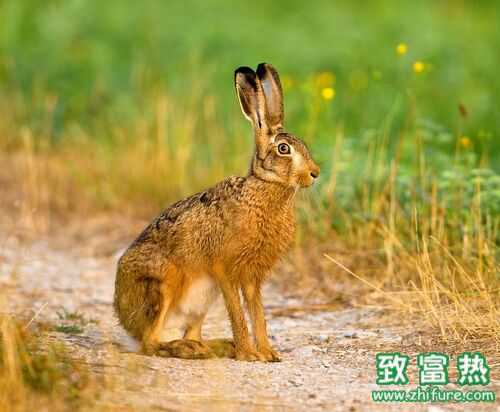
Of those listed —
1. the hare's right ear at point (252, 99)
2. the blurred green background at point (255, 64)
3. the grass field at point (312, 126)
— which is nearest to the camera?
the hare's right ear at point (252, 99)

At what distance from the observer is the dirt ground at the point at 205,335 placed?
4.75 metres

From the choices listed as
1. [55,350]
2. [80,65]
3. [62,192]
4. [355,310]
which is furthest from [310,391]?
[80,65]

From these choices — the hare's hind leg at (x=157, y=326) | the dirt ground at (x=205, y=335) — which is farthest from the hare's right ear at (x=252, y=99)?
the dirt ground at (x=205, y=335)

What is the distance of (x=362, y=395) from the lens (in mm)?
4934

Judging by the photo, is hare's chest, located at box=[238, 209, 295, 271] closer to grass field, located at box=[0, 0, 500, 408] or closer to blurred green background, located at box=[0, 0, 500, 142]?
grass field, located at box=[0, 0, 500, 408]

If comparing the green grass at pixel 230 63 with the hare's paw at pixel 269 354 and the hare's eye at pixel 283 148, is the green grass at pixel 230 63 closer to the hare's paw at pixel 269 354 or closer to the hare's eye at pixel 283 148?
the hare's eye at pixel 283 148

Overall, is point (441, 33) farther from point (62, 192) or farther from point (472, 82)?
point (62, 192)

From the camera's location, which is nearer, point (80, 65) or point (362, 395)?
point (362, 395)

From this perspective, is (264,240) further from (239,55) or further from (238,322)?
(239,55)

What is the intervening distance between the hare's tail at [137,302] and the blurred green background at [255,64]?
2.34m

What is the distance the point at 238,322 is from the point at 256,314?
0.17 m

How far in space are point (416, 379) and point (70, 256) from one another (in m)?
4.34

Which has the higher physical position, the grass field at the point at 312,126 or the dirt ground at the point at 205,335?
the grass field at the point at 312,126

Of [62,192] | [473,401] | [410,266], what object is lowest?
[473,401]
